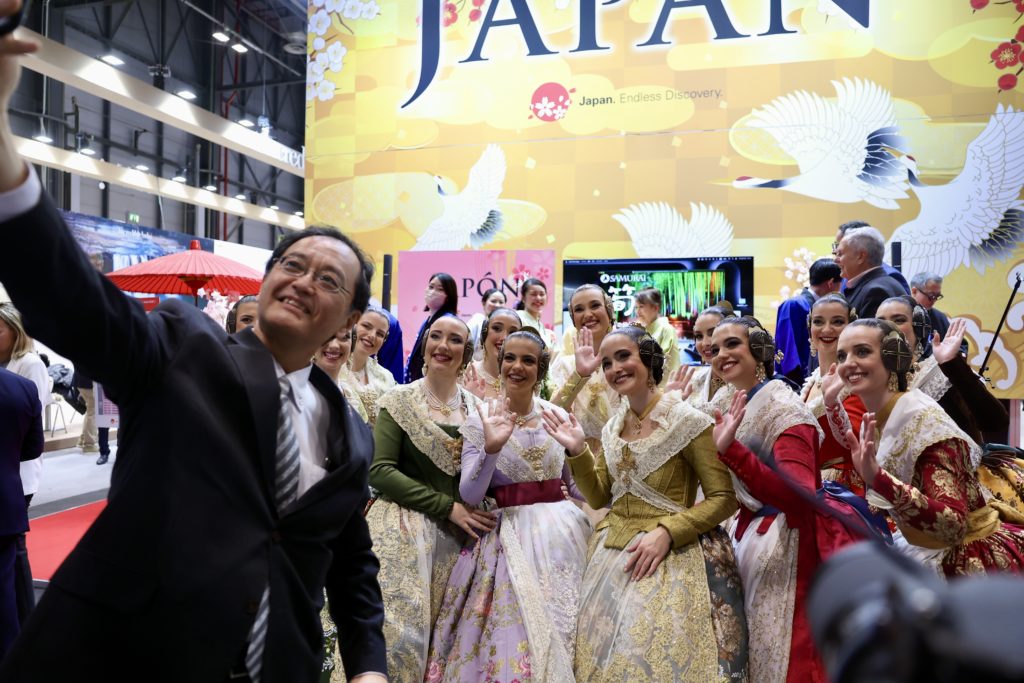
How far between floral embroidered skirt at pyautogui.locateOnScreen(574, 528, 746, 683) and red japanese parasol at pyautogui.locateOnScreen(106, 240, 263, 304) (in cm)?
470

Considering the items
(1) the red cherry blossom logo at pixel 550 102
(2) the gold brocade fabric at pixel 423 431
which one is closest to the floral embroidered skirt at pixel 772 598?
(2) the gold brocade fabric at pixel 423 431

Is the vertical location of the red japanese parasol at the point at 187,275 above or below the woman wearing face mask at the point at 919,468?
above

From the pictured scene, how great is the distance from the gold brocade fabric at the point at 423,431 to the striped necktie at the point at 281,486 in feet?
5.21

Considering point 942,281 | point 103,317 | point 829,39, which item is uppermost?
point 829,39

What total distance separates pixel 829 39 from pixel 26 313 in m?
7.58

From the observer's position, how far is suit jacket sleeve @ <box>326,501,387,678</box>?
146cm

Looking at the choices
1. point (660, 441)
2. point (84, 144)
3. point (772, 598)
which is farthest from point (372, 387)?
point (84, 144)

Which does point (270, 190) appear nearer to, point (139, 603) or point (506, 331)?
point (506, 331)

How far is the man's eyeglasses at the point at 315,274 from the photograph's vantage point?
1391mm

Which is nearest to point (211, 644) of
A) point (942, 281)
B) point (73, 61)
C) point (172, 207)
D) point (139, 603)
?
point (139, 603)

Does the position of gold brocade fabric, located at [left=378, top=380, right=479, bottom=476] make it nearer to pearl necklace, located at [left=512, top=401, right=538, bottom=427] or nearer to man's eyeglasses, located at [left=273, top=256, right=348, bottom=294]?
pearl necklace, located at [left=512, top=401, right=538, bottom=427]

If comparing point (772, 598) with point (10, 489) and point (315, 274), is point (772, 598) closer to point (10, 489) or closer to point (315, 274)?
point (315, 274)

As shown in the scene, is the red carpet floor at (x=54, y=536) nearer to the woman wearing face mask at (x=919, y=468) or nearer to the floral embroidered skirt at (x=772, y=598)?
→ the floral embroidered skirt at (x=772, y=598)

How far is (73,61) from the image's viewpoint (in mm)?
7902
